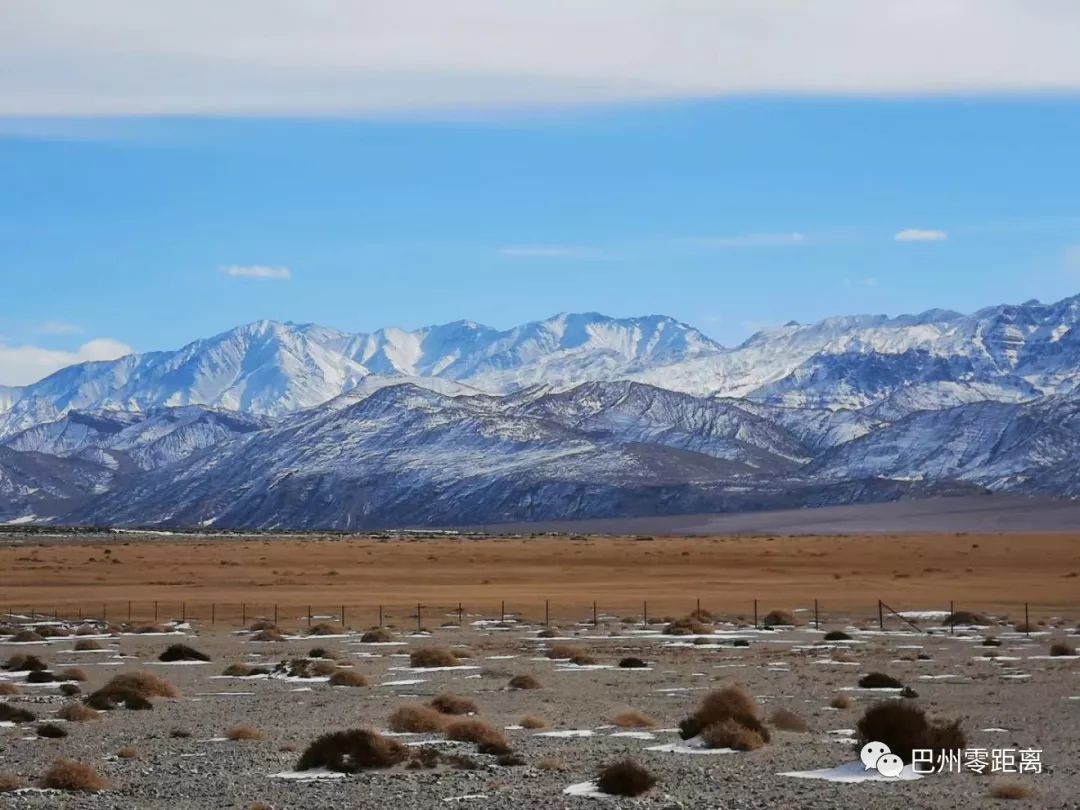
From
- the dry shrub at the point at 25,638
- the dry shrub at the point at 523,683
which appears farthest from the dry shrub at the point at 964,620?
the dry shrub at the point at 25,638

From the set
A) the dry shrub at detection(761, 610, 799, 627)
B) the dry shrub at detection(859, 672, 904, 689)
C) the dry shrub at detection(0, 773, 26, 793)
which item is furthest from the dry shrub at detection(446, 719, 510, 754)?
the dry shrub at detection(761, 610, 799, 627)

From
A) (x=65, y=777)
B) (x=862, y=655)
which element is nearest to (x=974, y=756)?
(x=65, y=777)

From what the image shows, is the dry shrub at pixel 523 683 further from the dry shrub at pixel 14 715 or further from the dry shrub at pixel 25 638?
the dry shrub at pixel 25 638

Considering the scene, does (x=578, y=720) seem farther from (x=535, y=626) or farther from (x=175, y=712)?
(x=535, y=626)

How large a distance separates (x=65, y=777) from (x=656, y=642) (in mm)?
31321

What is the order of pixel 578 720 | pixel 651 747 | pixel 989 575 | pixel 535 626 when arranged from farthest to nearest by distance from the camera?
1. pixel 989 575
2. pixel 535 626
3. pixel 578 720
4. pixel 651 747

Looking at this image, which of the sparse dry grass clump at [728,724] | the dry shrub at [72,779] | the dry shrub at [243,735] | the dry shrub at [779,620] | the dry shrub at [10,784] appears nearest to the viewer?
the dry shrub at [10,784]

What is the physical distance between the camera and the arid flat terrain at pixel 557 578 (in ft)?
248

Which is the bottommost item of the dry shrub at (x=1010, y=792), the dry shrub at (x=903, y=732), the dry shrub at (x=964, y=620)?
the dry shrub at (x=964, y=620)

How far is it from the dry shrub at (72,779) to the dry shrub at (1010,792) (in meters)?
13.1

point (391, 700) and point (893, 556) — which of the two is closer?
point (391, 700)

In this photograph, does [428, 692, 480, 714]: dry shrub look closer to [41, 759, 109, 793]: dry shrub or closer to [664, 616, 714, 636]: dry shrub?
[41, 759, 109, 793]: dry shrub

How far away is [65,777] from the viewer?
23969 mm

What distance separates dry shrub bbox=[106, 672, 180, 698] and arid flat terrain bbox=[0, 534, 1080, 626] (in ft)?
91.3
